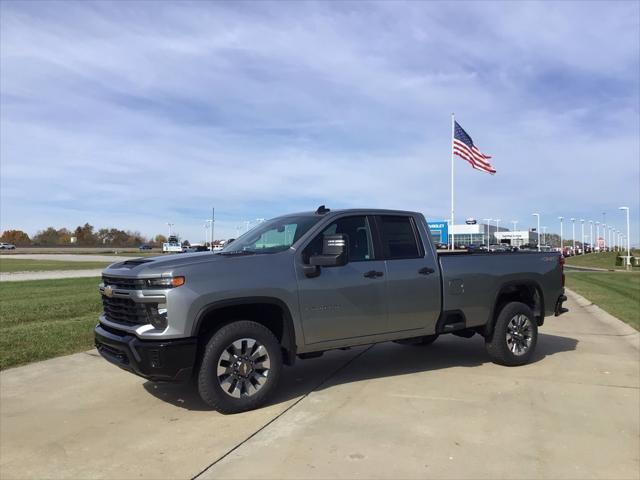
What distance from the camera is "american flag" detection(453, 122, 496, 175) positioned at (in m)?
27.5

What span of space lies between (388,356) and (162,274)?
3.73 m

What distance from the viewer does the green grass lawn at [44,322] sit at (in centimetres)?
739

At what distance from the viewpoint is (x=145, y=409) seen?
16.7 ft

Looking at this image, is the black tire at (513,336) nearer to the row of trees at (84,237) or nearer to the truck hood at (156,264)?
the truck hood at (156,264)

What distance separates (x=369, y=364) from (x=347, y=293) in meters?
1.72

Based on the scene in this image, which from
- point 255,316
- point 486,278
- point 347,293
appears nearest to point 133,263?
point 255,316

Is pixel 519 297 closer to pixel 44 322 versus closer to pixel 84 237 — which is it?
pixel 44 322

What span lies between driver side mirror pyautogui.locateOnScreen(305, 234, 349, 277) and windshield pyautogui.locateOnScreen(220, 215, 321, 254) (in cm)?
36

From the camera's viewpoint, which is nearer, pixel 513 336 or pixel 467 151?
pixel 513 336

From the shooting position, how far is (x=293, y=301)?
17.0 feet

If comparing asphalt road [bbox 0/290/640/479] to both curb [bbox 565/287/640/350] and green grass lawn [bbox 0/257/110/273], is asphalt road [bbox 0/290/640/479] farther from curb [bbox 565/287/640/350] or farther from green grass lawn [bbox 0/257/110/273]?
green grass lawn [bbox 0/257/110/273]

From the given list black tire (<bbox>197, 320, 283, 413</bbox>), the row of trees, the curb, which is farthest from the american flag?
the row of trees

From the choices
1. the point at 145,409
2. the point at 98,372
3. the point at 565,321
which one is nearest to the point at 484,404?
the point at 145,409

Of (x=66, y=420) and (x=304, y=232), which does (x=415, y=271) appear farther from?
(x=66, y=420)
